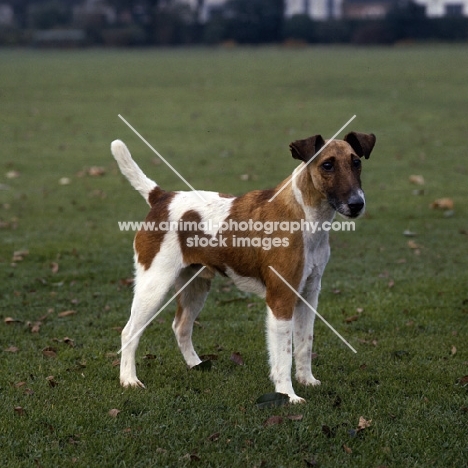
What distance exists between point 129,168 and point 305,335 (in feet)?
6.04

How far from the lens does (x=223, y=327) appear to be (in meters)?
7.71

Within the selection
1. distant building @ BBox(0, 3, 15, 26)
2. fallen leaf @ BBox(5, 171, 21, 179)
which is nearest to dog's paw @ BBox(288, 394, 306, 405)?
fallen leaf @ BBox(5, 171, 21, 179)

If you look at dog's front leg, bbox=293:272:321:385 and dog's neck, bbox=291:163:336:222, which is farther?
dog's front leg, bbox=293:272:321:385

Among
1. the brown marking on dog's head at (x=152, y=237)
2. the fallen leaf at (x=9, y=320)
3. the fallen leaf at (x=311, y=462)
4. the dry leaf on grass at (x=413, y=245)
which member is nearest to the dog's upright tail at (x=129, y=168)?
the brown marking on dog's head at (x=152, y=237)

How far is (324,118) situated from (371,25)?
5161 centimetres

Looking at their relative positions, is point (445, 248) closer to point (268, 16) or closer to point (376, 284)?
point (376, 284)

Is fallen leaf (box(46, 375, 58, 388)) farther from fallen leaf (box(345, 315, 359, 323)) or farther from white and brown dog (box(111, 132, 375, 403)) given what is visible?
fallen leaf (box(345, 315, 359, 323))

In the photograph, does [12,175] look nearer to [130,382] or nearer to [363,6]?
[130,382]

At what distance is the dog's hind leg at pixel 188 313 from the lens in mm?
6621

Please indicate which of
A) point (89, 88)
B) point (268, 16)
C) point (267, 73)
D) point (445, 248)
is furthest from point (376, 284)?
point (268, 16)

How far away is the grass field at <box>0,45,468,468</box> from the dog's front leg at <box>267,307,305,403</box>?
0.62 ft

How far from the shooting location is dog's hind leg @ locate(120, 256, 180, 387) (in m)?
6.18

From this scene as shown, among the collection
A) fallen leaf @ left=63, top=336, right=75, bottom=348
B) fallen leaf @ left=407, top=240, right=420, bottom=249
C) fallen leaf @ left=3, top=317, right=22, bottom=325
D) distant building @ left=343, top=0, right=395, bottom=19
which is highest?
fallen leaf @ left=63, top=336, right=75, bottom=348

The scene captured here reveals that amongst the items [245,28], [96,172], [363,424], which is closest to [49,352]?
[363,424]
